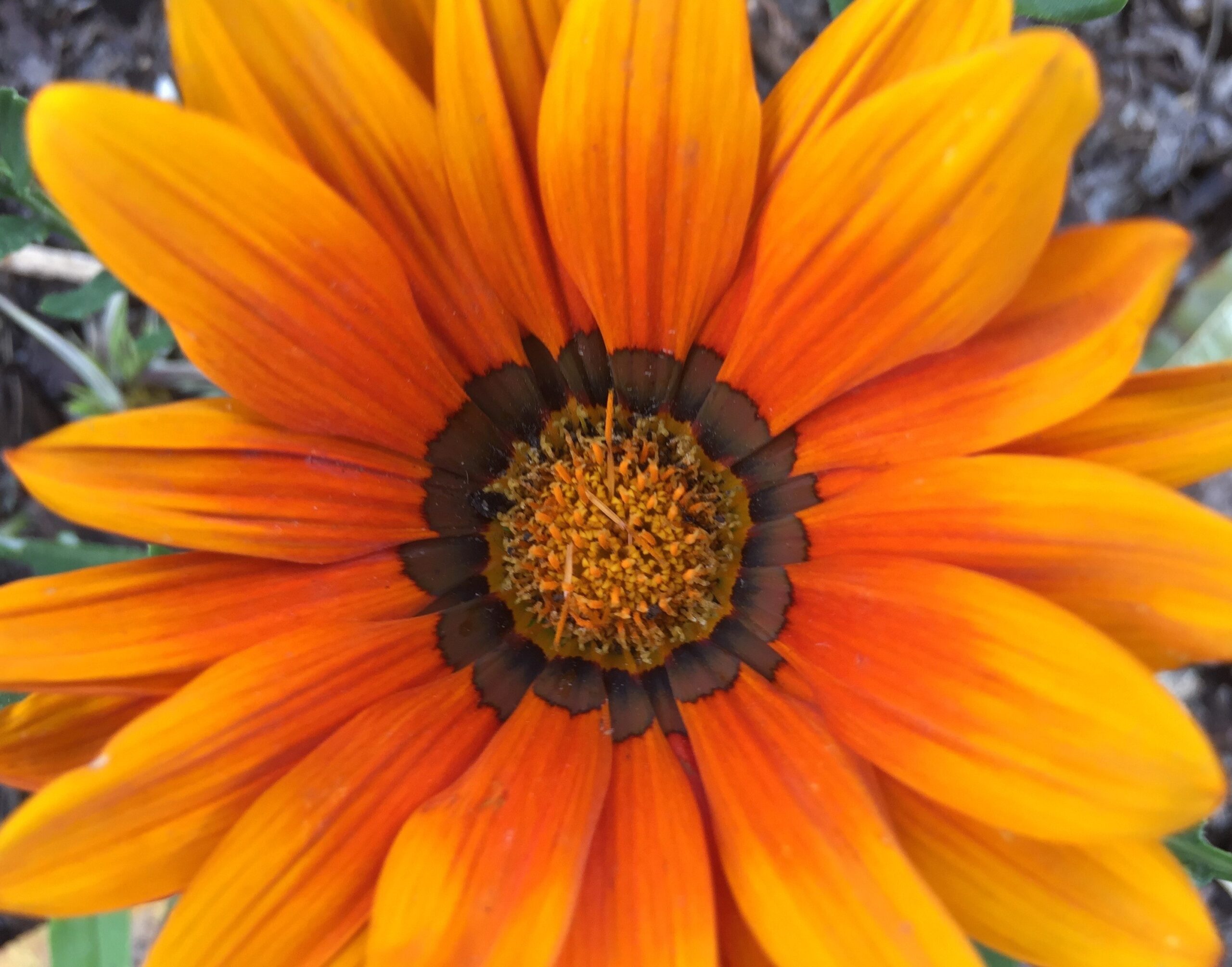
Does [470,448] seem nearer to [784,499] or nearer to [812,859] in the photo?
[784,499]

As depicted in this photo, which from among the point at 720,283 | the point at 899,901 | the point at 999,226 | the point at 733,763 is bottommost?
the point at 899,901

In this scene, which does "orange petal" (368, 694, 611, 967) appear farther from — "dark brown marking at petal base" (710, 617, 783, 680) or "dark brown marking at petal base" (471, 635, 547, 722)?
"dark brown marking at petal base" (710, 617, 783, 680)

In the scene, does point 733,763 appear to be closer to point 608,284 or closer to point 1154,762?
point 1154,762

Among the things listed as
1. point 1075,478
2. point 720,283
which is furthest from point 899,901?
point 720,283

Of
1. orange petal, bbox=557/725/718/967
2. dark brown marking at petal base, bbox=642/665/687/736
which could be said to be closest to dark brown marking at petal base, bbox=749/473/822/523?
dark brown marking at petal base, bbox=642/665/687/736

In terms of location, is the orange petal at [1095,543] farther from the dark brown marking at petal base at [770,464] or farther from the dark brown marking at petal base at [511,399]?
the dark brown marking at petal base at [511,399]
